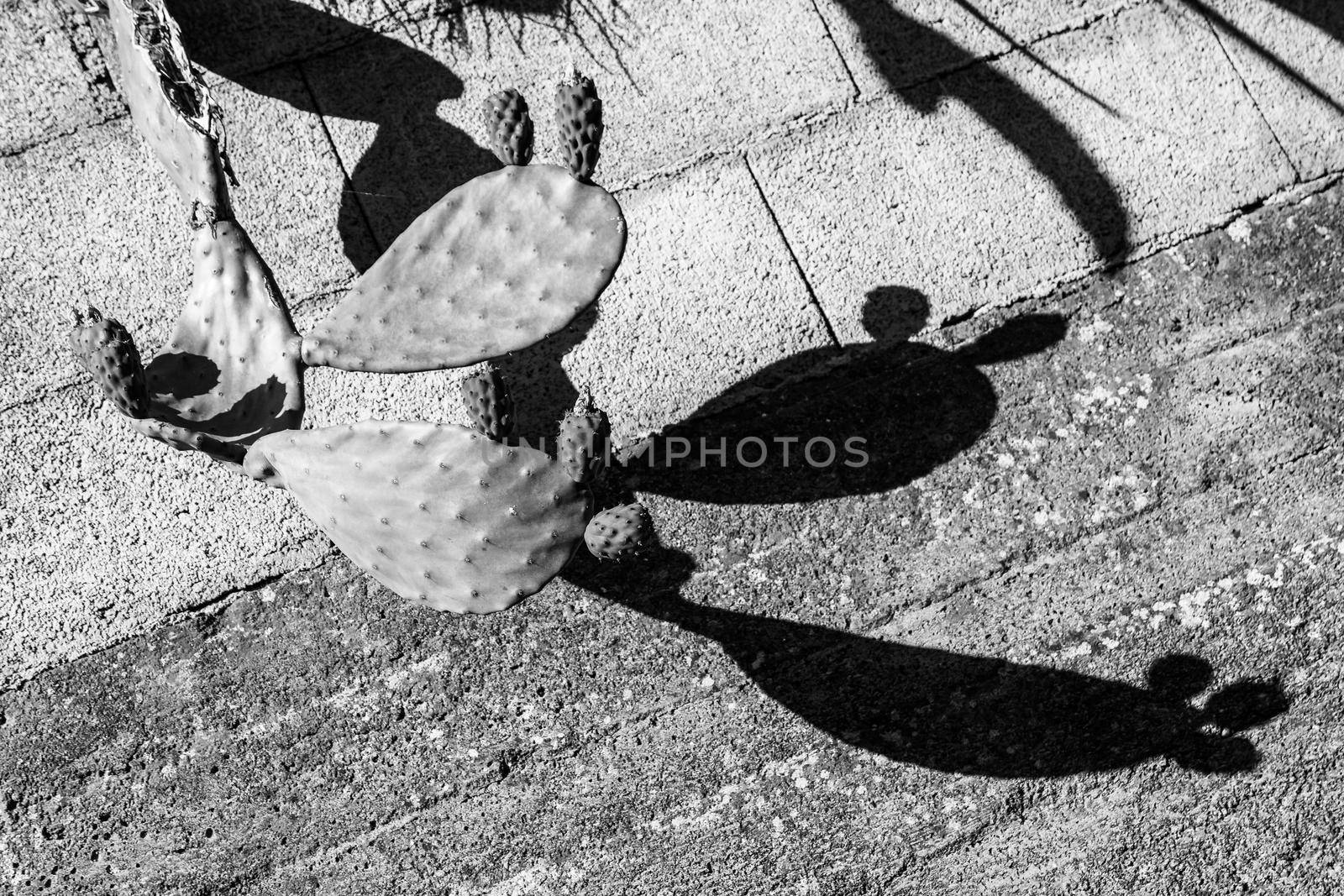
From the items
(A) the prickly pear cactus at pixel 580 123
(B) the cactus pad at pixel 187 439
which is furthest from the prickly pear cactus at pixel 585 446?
(B) the cactus pad at pixel 187 439

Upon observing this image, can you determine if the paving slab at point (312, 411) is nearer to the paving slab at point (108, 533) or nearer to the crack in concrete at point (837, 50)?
the paving slab at point (108, 533)

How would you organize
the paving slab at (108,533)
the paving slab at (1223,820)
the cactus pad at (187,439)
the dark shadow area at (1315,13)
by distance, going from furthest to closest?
1. the dark shadow area at (1315,13)
2. the paving slab at (1223,820)
3. the paving slab at (108,533)
4. the cactus pad at (187,439)

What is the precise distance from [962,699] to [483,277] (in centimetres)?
179

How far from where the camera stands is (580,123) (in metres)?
2.51

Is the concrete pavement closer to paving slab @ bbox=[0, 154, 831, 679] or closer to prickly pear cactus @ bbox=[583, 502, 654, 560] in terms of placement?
paving slab @ bbox=[0, 154, 831, 679]

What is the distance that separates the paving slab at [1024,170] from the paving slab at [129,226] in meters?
1.29

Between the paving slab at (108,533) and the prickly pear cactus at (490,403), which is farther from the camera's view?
the paving slab at (108,533)

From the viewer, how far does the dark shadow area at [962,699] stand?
3.32m

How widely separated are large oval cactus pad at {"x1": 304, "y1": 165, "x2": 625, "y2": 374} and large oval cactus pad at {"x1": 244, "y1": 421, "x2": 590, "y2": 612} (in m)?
0.23

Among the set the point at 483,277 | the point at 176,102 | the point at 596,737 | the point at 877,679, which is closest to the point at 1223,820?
the point at 877,679

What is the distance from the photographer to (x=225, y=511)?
3252 millimetres

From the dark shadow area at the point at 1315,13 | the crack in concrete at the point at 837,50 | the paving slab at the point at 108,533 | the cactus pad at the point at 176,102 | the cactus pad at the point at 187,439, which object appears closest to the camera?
the cactus pad at the point at 187,439

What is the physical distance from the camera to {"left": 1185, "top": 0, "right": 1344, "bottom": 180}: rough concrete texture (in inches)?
141

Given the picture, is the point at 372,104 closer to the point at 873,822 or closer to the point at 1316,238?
the point at 873,822
